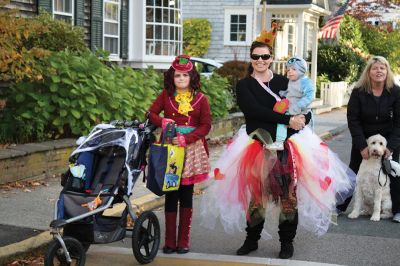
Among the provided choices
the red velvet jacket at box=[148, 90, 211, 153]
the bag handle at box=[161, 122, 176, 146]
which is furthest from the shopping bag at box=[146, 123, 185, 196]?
the red velvet jacket at box=[148, 90, 211, 153]

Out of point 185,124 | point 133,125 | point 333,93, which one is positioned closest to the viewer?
point 133,125

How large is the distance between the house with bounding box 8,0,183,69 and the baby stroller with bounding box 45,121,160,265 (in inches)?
377

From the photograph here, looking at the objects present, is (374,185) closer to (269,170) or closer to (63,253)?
(269,170)

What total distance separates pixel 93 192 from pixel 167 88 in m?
1.27

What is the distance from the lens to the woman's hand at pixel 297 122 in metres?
5.81

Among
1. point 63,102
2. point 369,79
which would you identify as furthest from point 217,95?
point 369,79

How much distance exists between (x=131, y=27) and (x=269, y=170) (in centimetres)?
1341

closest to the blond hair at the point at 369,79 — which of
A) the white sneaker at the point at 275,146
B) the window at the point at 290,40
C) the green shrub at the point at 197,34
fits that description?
the white sneaker at the point at 275,146

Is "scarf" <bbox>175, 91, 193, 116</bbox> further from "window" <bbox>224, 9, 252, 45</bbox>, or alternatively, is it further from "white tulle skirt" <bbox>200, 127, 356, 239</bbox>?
"window" <bbox>224, 9, 252, 45</bbox>

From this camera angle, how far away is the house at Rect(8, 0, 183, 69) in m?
16.0

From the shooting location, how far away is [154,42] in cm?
1936

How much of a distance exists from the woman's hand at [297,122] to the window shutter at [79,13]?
34.5 feet

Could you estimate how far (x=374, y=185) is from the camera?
779 cm

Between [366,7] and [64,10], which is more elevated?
[366,7]
